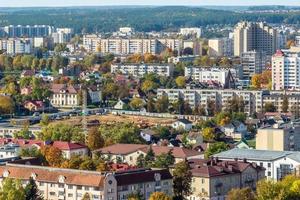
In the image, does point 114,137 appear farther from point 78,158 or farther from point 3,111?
point 3,111

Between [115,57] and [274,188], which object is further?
[115,57]

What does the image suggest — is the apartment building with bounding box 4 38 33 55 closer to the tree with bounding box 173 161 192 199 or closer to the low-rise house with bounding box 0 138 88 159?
the low-rise house with bounding box 0 138 88 159

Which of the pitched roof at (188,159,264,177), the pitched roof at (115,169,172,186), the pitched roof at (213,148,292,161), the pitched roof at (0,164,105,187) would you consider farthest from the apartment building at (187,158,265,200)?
the pitched roof at (0,164,105,187)

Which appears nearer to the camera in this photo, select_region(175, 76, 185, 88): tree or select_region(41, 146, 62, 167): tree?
select_region(41, 146, 62, 167): tree

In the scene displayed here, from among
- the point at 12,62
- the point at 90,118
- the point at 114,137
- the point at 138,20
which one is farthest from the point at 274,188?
the point at 138,20

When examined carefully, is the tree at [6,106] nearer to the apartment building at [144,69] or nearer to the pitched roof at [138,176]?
the apartment building at [144,69]

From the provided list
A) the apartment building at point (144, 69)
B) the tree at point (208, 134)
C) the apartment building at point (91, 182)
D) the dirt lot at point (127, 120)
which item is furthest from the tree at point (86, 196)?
the apartment building at point (144, 69)
